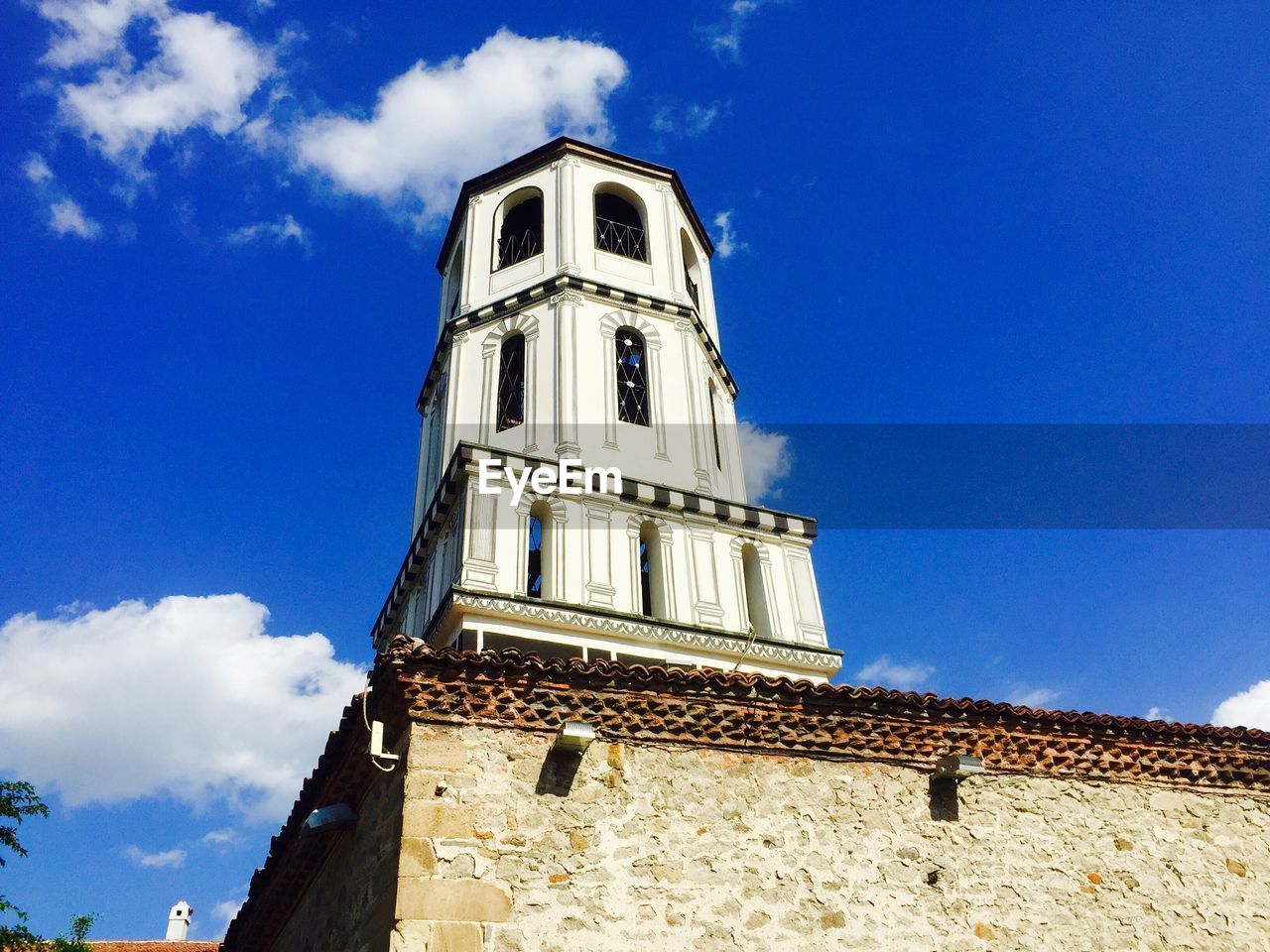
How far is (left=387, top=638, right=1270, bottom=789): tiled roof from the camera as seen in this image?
676 centimetres

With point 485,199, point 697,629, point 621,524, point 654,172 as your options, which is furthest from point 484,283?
point 697,629

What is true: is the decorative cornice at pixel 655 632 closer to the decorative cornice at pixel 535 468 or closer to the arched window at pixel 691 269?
the decorative cornice at pixel 535 468

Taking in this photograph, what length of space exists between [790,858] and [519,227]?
12410 mm

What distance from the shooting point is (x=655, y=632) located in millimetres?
11391

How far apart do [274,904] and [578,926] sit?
4314mm

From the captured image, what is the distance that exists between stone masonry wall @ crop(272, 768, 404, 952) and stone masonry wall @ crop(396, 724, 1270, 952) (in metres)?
0.16

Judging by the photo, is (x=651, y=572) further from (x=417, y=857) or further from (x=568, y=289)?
(x=417, y=857)

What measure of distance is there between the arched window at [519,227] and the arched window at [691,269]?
8.06ft

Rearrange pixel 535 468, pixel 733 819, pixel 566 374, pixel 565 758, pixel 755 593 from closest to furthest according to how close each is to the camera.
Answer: pixel 565 758
pixel 733 819
pixel 535 468
pixel 755 593
pixel 566 374

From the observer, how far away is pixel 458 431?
1402 centimetres

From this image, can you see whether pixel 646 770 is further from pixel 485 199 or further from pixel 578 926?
pixel 485 199

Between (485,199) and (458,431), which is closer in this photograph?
(458,431)

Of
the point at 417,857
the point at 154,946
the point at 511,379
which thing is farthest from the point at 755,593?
the point at 154,946

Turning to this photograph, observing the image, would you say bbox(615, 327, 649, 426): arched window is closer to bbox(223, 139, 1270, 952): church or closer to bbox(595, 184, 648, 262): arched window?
bbox(595, 184, 648, 262): arched window
